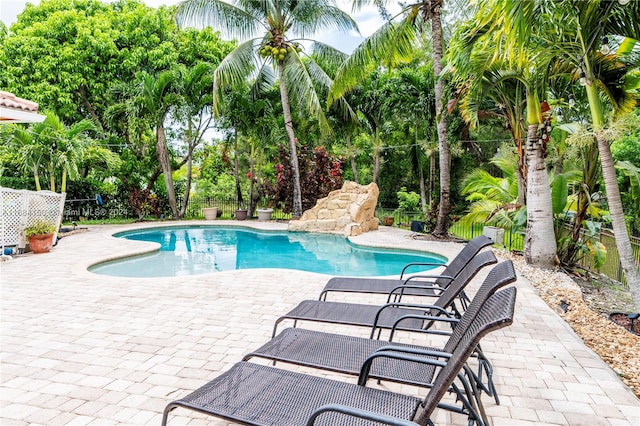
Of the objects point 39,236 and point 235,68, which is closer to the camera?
point 39,236

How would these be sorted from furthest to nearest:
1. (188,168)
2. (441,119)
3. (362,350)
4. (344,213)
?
1. (188,168)
2. (344,213)
3. (441,119)
4. (362,350)

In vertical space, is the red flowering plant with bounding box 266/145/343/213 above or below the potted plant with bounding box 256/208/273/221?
above

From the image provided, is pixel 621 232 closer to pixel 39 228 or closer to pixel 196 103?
pixel 39 228

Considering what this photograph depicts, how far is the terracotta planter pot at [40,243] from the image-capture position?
838 cm

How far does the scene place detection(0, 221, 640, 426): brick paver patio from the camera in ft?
8.54

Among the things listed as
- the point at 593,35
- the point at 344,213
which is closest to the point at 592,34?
the point at 593,35

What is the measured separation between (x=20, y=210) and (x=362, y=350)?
8.72m

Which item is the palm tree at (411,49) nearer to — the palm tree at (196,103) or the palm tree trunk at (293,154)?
the palm tree trunk at (293,154)

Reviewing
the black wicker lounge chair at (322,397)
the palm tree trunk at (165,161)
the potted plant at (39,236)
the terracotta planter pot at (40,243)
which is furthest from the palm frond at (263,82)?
the black wicker lounge chair at (322,397)

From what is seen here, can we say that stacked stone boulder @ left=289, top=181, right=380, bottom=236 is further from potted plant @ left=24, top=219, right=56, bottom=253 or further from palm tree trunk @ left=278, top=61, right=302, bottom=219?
potted plant @ left=24, top=219, right=56, bottom=253

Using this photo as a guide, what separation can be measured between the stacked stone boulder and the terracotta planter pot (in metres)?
7.30

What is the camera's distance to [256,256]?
10.5 metres

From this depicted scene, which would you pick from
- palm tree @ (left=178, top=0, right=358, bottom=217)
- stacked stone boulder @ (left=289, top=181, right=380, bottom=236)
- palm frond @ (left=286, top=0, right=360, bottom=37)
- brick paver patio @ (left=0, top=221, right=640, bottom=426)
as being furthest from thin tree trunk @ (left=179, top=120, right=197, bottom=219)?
brick paver patio @ (left=0, top=221, right=640, bottom=426)

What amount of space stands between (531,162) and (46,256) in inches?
391
